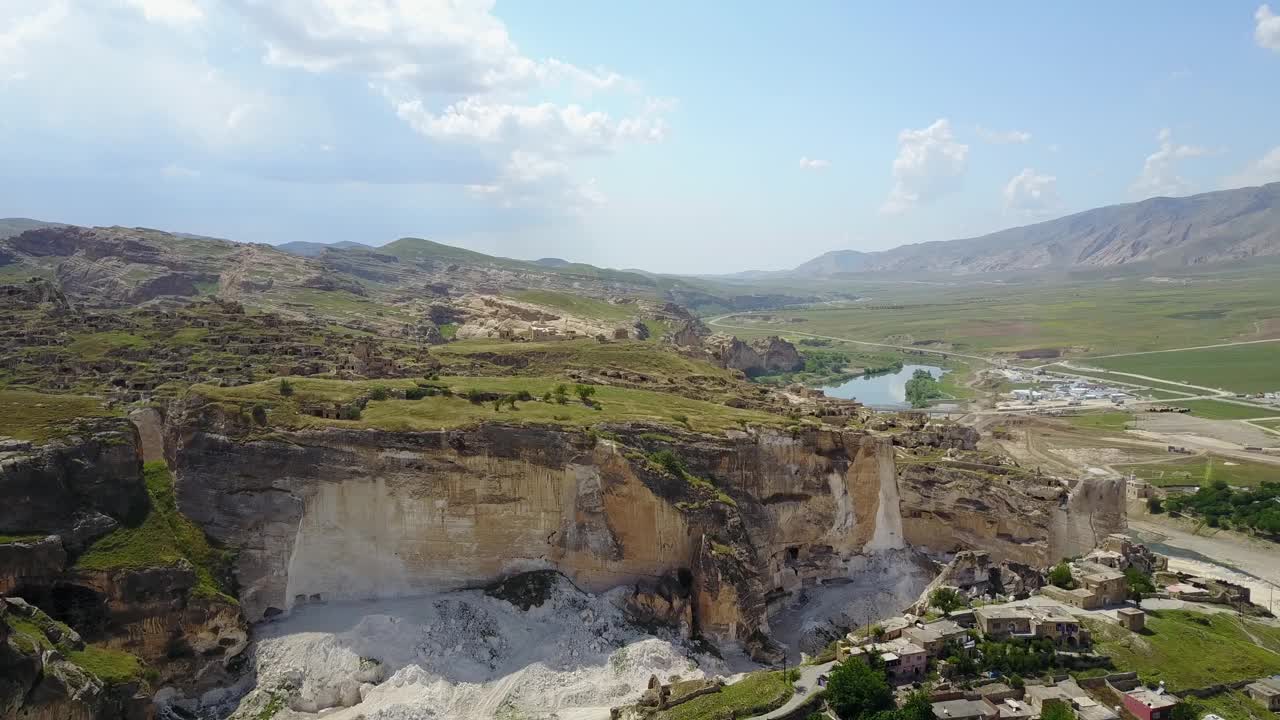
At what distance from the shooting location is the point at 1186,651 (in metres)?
31.0

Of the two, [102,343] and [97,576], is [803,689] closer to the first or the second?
[97,576]

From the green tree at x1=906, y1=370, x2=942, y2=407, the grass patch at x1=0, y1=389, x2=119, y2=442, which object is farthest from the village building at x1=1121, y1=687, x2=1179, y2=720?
the green tree at x1=906, y1=370, x2=942, y2=407

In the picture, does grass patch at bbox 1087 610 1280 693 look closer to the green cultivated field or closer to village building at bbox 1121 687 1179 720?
village building at bbox 1121 687 1179 720

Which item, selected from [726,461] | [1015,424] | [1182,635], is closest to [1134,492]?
[1015,424]

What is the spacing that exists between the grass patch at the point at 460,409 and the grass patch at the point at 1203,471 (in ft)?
135

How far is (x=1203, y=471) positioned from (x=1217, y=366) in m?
67.6

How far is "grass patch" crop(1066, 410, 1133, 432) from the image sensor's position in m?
86.0

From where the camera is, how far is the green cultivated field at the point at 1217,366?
112 m

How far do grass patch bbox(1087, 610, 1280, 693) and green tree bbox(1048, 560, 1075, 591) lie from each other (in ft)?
9.56

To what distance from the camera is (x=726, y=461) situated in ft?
127

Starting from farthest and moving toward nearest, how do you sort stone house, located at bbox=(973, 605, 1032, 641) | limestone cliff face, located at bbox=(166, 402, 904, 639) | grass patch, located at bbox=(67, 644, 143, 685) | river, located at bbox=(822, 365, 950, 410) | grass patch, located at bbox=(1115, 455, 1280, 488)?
1. river, located at bbox=(822, 365, 950, 410)
2. grass patch, located at bbox=(1115, 455, 1280, 488)
3. limestone cliff face, located at bbox=(166, 402, 904, 639)
4. stone house, located at bbox=(973, 605, 1032, 641)
5. grass patch, located at bbox=(67, 644, 143, 685)

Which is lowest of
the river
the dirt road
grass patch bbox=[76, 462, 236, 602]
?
the dirt road

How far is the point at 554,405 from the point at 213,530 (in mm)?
14747

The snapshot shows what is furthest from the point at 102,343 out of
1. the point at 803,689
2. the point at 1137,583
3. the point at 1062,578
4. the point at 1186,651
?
the point at 1186,651
